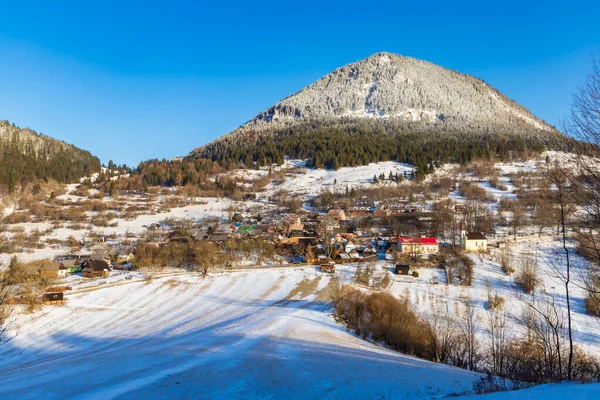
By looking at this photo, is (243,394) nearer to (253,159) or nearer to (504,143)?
(253,159)

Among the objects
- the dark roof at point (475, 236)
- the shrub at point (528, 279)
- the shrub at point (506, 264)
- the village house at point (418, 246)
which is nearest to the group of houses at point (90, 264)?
the village house at point (418, 246)

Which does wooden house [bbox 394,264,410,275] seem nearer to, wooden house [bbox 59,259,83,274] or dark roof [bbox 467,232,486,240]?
dark roof [bbox 467,232,486,240]

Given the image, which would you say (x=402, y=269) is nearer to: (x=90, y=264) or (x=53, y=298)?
(x=53, y=298)

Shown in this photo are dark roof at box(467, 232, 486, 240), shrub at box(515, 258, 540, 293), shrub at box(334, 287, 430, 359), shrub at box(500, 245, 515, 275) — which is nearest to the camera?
shrub at box(334, 287, 430, 359)

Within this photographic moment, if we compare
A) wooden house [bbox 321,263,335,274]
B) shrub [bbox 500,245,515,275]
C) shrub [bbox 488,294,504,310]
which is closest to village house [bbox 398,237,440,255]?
shrub [bbox 500,245,515,275]

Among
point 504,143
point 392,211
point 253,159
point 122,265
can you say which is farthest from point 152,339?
point 504,143
